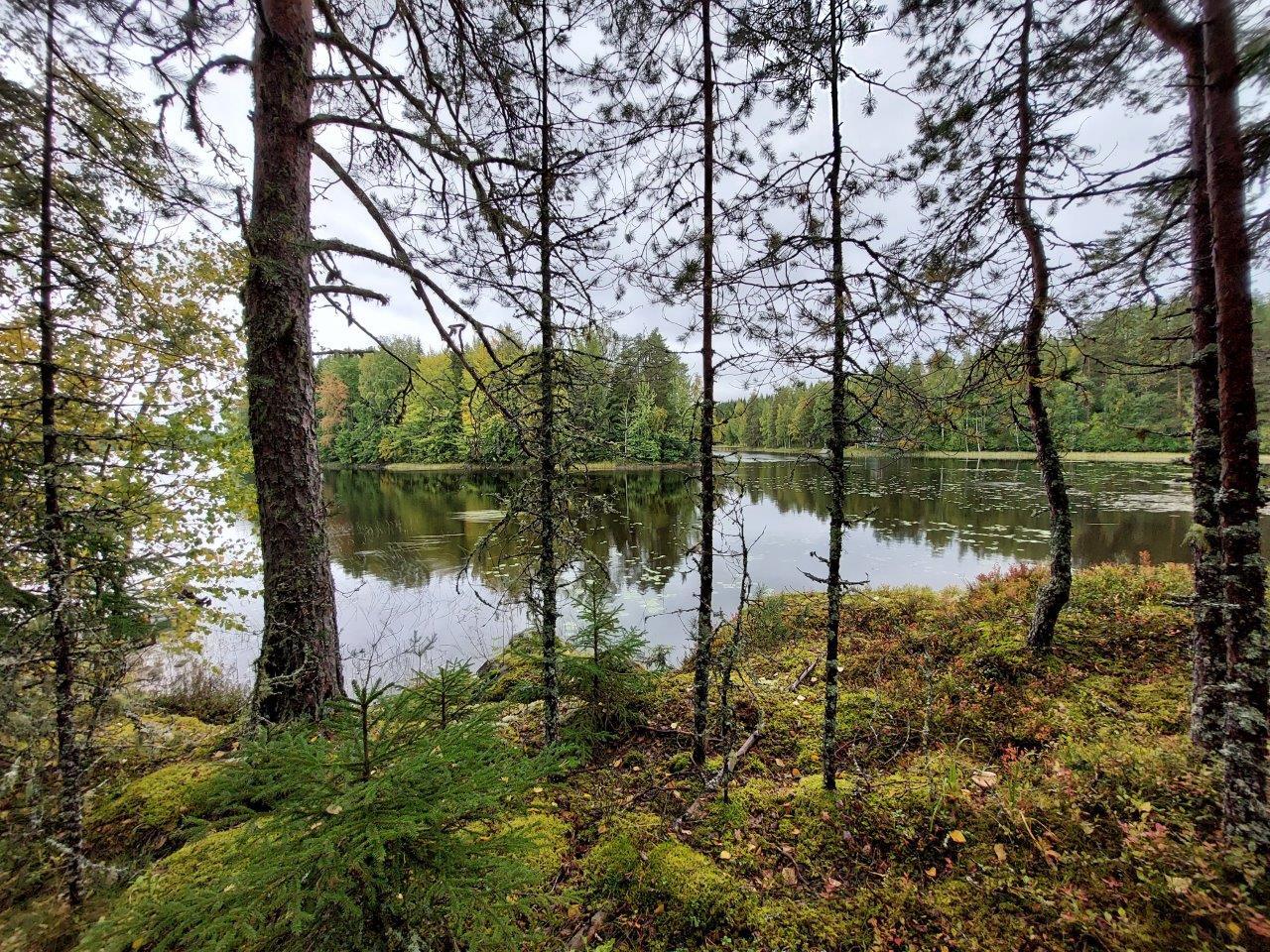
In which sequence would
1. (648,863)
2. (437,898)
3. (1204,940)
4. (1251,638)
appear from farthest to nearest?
1. (648,863)
2. (1251,638)
3. (1204,940)
4. (437,898)

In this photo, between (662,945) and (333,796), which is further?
(662,945)

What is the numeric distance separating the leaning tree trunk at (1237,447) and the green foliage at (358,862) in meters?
3.33

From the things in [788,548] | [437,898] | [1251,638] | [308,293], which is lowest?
[788,548]

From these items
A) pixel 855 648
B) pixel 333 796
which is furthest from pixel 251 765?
pixel 855 648

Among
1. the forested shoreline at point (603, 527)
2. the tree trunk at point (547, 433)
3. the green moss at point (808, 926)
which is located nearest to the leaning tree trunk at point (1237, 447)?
the forested shoreline at point (603, 527)

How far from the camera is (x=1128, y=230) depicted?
3797 mm

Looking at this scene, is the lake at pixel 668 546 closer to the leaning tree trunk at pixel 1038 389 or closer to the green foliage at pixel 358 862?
the leaning tree trunk at pixel 1038 389

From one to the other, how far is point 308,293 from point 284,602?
2182 millimetres

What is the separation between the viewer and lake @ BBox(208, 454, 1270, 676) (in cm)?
741

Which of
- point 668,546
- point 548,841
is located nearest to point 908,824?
point 548,841

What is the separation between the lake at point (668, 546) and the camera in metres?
7.41

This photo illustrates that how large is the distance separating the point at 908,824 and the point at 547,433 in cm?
345

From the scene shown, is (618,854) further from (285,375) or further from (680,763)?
(285,375)

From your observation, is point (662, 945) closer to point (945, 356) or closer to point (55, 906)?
point (55, 906)
